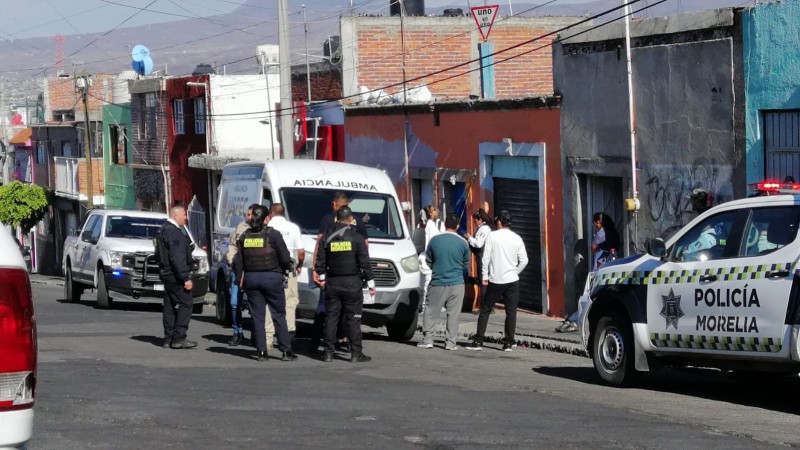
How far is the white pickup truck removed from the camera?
2453cm

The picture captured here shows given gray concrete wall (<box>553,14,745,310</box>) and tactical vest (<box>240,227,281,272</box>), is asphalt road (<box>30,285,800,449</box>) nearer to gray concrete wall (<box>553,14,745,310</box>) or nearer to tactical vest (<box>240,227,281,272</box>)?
tactical vest (<box>240,227,281,272</box>)

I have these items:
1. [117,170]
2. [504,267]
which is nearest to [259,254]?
[504,267]

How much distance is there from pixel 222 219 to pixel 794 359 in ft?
41.5

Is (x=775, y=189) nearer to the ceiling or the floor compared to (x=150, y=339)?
nearer to the ceiling

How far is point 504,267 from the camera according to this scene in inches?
655

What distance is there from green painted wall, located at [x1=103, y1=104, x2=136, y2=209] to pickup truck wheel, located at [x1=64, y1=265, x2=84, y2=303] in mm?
25240

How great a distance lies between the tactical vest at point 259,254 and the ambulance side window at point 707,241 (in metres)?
4.79

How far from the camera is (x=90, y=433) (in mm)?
9625

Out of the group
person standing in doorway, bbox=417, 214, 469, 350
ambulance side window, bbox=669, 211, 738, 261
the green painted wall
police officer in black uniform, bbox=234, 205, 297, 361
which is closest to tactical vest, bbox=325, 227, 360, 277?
police officer in black uniform, bbox=234, 205, 297, 361

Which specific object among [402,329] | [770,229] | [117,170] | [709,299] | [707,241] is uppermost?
[117,170]

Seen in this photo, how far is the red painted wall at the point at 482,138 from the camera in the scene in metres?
22.1

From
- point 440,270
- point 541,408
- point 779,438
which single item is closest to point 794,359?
point 779,438

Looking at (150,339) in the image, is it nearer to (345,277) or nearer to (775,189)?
(345,277)

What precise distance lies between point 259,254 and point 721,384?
5.23 metres
